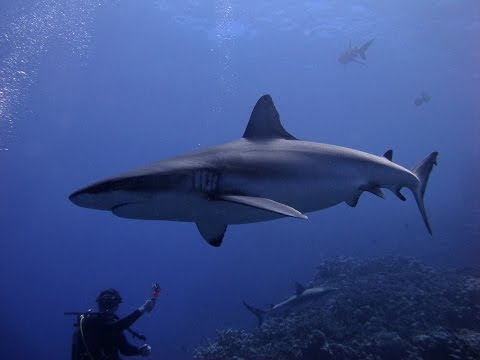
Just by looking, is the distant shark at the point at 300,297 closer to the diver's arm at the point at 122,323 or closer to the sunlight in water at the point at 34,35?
the diver's arm at the point at 122,323

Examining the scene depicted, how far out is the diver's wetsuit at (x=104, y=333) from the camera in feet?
19.5

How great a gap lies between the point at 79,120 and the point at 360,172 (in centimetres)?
8401

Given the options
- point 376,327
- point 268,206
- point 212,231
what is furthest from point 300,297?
point 268,206

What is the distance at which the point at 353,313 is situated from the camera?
35.0ft

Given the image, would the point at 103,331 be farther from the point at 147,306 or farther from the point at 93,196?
the point at 93,196

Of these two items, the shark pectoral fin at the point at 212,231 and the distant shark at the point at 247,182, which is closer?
the distant shark at the point at 247,182

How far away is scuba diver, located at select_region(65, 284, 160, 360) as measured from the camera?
5.91 metres

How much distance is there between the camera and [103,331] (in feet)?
20.0

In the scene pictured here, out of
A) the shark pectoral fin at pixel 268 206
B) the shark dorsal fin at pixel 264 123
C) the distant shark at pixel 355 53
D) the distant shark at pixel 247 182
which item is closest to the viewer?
the shark pectoral fin at pixel 268 206

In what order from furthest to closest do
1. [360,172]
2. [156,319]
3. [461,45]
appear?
1. [461,45]
2. [156,319]
3. [360,172]

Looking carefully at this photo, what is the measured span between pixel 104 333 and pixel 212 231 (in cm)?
326

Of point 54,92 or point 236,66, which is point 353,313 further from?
point 54,92

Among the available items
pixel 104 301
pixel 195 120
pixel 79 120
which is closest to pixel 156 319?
pixel 104 301

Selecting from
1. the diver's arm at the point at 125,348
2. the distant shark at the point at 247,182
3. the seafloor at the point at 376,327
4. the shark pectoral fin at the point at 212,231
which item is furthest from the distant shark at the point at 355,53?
the diver's arm at the point at 125,348
